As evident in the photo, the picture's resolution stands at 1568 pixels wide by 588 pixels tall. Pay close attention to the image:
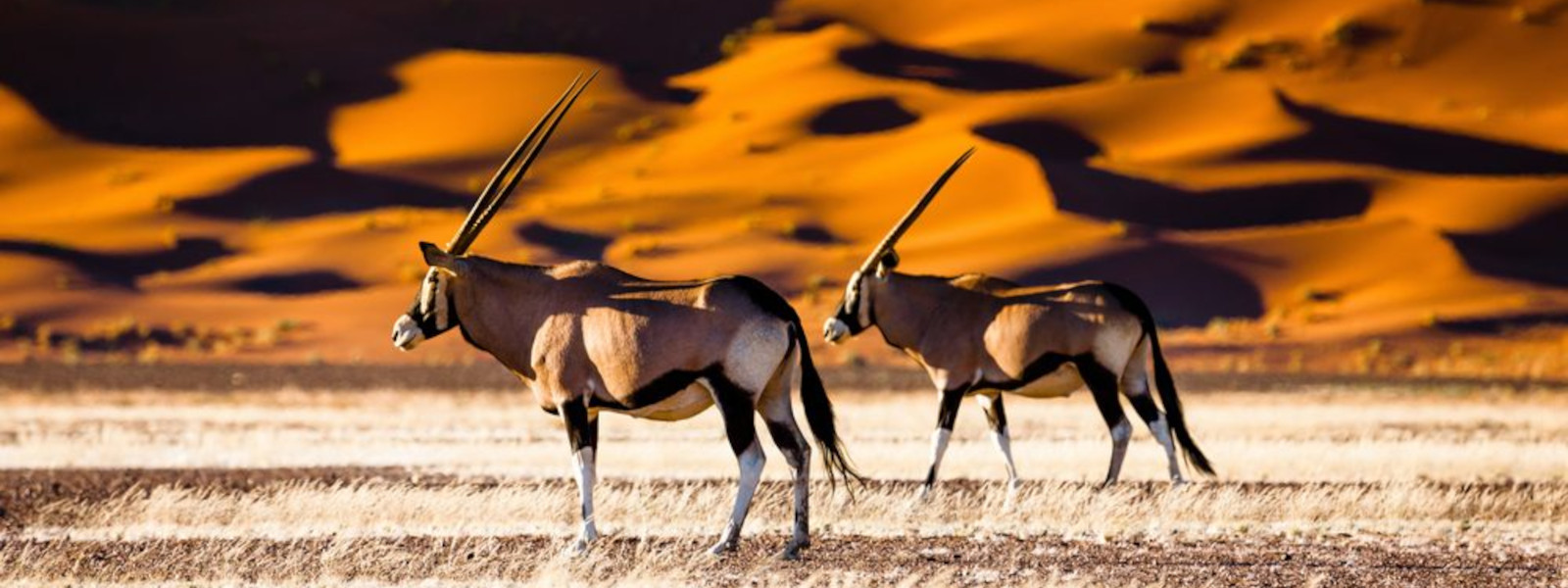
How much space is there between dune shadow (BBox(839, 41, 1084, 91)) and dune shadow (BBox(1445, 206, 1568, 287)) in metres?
26.6

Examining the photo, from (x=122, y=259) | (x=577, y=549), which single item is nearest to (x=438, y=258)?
(x=577, y=549)

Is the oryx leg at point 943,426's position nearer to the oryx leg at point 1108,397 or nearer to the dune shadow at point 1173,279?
the oryx leg at point 1108,397

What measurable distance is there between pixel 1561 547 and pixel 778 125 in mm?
70631

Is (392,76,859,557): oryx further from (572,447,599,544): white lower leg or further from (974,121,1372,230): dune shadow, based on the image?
(974,121,1372,230): dune shadow

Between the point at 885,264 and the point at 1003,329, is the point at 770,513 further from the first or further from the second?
the point at 885,264

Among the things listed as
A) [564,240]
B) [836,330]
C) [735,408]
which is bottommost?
[564,240]

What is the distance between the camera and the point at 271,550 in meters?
13.7

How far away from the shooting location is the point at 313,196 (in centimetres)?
7975

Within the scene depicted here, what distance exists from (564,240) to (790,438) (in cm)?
5779

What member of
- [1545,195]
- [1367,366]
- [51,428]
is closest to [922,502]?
[51,428]

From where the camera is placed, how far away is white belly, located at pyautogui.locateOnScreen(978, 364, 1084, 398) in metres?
18.3

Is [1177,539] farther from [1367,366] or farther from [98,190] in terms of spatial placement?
[98,190]

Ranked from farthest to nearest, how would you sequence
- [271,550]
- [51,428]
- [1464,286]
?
[1464,286] < [51,428] < [271,550]

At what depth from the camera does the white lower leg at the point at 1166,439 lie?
711 inches
